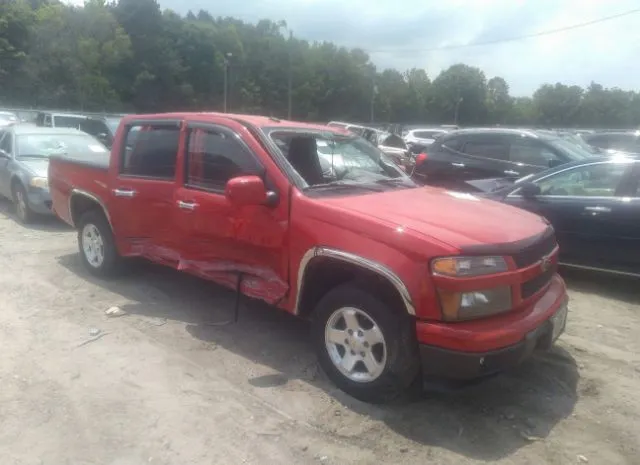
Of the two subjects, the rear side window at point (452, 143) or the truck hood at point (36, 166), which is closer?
the truck hood at point (36, 166)

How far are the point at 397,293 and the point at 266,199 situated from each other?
116 cm

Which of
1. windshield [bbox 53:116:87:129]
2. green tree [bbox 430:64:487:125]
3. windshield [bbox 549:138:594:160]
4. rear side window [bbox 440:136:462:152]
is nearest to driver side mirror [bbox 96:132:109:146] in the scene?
windshield [bbox 53:116:87:129]

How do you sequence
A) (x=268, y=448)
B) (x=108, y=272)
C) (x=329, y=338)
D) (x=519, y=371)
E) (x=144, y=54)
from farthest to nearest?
(x=144, y=54) < (x=108, y=272) < (x=519, y=371) < (x=329, y=338) < (x=268, y=448)

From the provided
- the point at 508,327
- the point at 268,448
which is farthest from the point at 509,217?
the point at 268,448

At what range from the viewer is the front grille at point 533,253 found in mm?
3508

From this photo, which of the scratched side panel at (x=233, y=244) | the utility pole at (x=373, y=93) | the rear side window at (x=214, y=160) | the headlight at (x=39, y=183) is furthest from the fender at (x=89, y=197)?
the utility pole at (x=373, y=93)

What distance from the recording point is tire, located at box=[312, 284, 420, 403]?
11.4 ft

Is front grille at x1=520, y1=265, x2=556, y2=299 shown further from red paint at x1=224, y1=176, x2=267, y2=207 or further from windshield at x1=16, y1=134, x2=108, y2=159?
windshield at x1=16, y1=134, x2=108, y2=159

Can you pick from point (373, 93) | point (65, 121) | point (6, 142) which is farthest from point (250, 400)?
point (373, 93)

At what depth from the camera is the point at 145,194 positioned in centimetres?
525

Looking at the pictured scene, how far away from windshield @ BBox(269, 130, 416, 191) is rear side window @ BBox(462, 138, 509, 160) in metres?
4.85

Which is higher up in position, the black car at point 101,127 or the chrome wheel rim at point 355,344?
the black car at point 101,127

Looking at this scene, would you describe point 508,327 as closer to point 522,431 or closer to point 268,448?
point 522,431

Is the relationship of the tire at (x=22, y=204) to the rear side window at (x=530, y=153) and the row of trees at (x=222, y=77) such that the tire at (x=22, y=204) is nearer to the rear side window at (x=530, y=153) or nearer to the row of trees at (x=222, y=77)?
the rear side window at (x=530, y=153)
